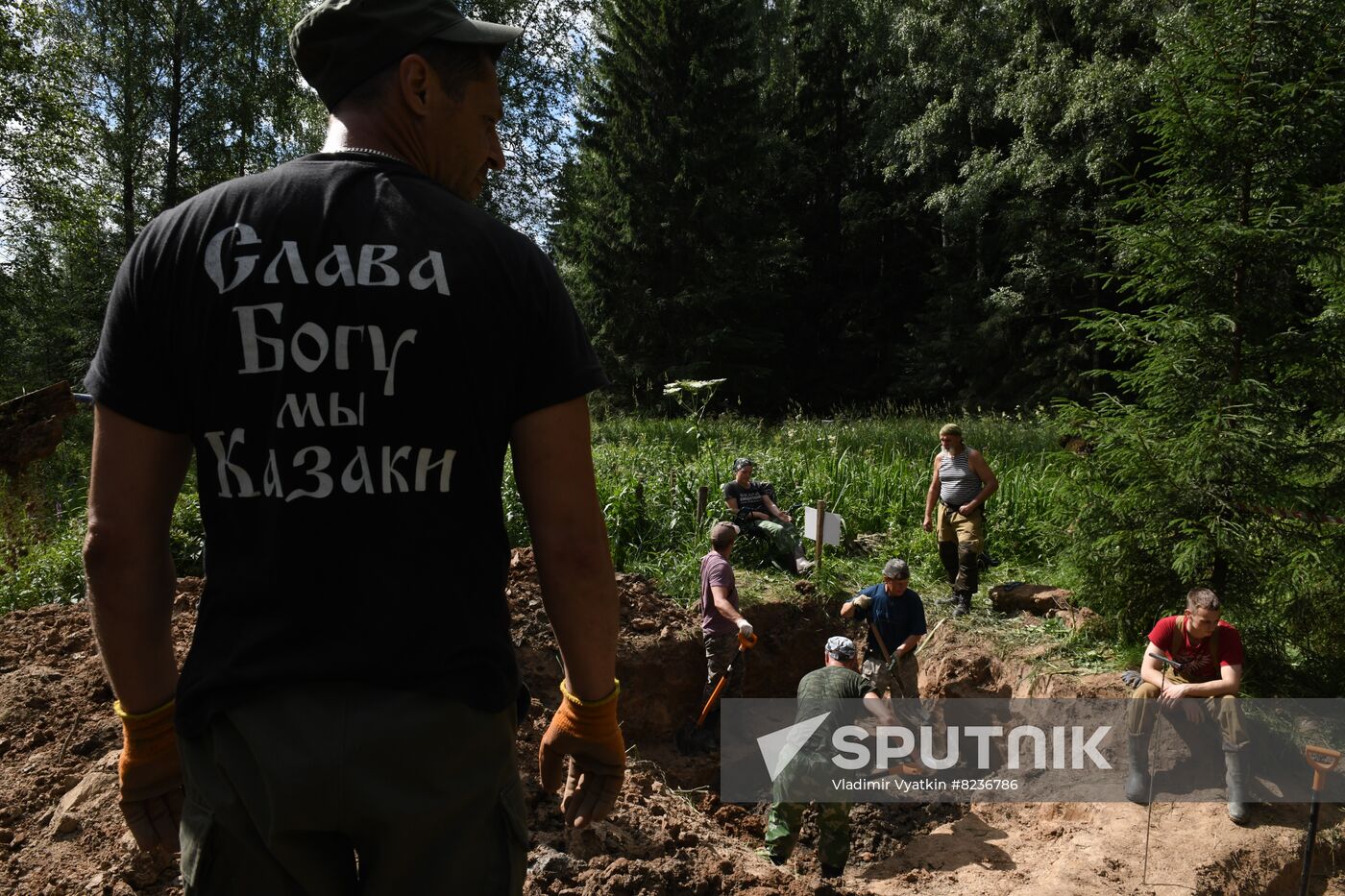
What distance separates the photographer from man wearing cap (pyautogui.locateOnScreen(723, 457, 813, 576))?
9.95m

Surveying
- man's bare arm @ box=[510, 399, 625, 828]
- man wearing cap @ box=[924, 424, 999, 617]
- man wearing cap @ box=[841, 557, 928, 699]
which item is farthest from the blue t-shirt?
man's bare arm @ box=[510, 399, 625, 828]

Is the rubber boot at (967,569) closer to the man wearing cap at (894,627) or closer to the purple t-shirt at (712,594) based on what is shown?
the man wearing cap at (894,627)

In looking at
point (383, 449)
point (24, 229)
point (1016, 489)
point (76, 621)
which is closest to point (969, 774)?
point (1016, 489)

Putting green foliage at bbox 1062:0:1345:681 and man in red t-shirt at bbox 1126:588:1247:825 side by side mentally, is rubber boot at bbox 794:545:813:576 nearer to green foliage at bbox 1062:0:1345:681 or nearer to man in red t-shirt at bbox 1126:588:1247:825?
green foliage at bbox 1062:0:1345:681

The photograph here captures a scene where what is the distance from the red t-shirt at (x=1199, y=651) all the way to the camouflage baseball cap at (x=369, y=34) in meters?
6.22

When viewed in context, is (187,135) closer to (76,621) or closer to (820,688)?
(76,621)

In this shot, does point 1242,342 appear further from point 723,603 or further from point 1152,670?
point 723,603

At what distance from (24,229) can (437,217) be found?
22030 millimetres

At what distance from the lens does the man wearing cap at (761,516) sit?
9.95 metres

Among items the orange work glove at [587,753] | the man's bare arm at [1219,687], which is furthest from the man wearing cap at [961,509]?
the orange work glove at [587,753]

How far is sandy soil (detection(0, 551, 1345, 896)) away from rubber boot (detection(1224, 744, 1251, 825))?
84mm

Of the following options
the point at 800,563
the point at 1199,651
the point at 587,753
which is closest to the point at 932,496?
the point at 800,563

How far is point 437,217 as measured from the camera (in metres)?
1.39

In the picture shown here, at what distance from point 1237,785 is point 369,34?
655 centimetres
